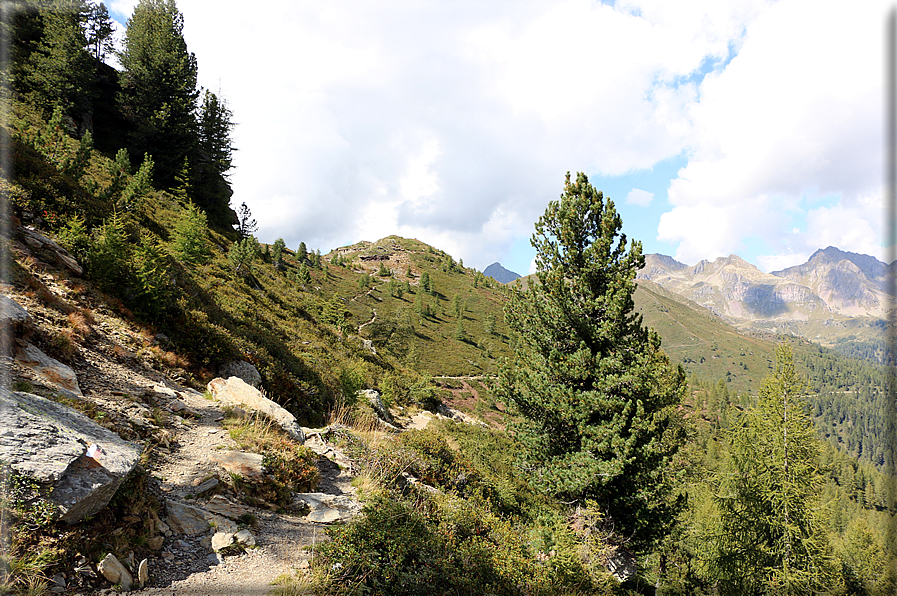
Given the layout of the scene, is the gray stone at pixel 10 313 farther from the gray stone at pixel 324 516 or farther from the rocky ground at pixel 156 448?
the gray stone at pixel 324 516

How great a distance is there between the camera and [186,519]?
15.4 feet

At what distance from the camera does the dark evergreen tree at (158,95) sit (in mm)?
27750

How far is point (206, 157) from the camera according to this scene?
3192cm

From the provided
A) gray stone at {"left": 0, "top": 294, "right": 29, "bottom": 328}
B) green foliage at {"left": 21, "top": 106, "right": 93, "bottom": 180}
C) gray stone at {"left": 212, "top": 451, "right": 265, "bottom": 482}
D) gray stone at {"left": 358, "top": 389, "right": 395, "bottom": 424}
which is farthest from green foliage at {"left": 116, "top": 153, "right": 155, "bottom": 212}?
gray stone at {"left": 212, "top": 451, "right": 265, "bottom": 482}

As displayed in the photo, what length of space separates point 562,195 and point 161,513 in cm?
1259

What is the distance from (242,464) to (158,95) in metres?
35.8

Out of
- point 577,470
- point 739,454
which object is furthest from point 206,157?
point 739,454

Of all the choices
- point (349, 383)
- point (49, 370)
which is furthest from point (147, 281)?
point (349, 383)

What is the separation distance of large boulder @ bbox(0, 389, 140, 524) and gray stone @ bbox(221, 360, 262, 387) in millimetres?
6200

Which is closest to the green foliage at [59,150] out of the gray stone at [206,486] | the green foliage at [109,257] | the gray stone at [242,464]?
the green foliage at [109,257]

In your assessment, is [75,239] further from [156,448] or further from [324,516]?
[324,516]

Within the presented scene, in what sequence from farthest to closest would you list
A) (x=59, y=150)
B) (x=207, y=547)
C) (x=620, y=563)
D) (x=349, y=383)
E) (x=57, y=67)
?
1. (x=57, y=67)
2. (x=59, y=150)
3. (x=349, y=383)
4. (x=620, y=563)
5. (x=207, y=547)

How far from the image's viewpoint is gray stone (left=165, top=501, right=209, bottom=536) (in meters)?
4.55

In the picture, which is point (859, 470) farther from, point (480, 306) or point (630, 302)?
point (630, 302)
